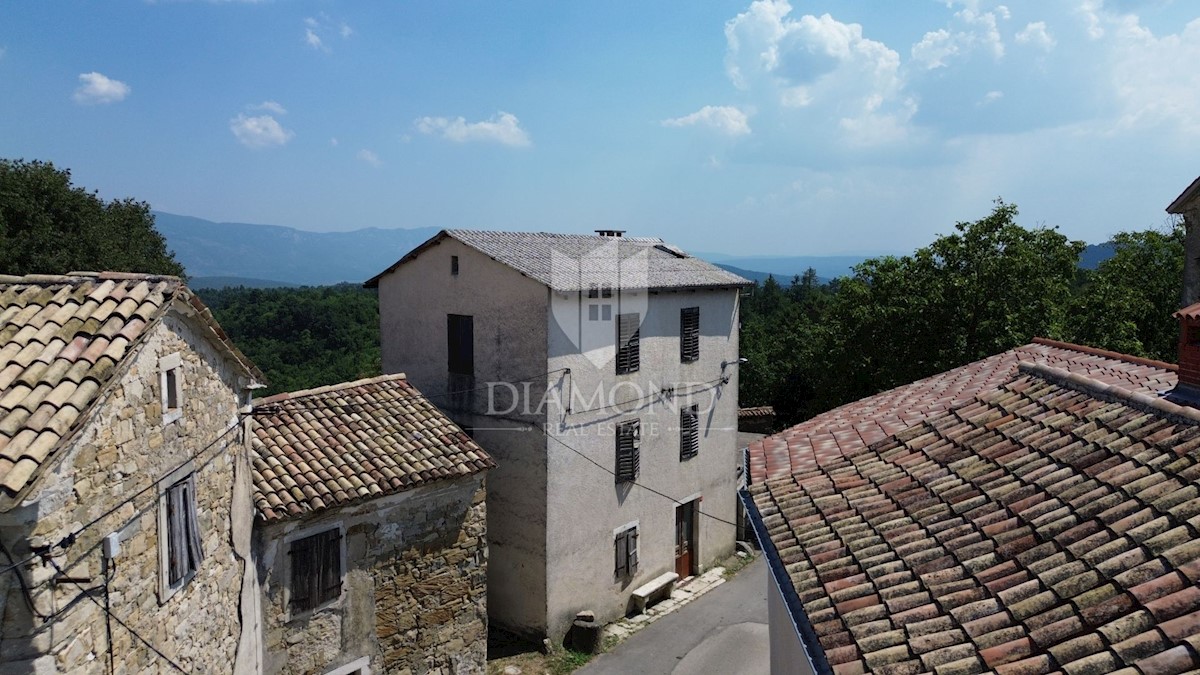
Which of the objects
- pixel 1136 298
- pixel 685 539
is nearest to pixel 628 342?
pixel 685 539

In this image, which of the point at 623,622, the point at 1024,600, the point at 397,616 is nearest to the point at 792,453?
the point at 1024,600

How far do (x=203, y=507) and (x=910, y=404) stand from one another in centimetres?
911

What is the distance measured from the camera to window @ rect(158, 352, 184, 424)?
7.04 m

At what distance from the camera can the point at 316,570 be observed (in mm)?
10812

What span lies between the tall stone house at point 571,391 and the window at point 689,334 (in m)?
0.04

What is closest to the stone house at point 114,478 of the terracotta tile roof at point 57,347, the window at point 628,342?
the terracotta tile roof at point 57,347

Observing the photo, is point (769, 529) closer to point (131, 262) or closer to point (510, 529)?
point (510, 529)

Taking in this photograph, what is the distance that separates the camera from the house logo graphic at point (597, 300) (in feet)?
50.5

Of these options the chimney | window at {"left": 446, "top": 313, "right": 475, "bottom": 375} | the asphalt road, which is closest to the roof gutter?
the chimney

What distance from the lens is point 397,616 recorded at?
38.9ft

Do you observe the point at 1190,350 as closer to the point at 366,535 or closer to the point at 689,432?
the point at 366,535

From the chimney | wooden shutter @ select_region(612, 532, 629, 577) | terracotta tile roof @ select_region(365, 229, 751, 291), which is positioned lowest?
wooden shutter @ select_region(612, 532, 629, 577)

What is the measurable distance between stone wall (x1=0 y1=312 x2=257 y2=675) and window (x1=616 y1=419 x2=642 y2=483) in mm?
9031

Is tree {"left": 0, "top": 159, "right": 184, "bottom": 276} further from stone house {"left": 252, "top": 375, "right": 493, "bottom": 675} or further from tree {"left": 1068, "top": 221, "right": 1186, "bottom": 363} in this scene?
tree {"left": 1068, "top": 221, "right": 1186, "bottom": 363}
